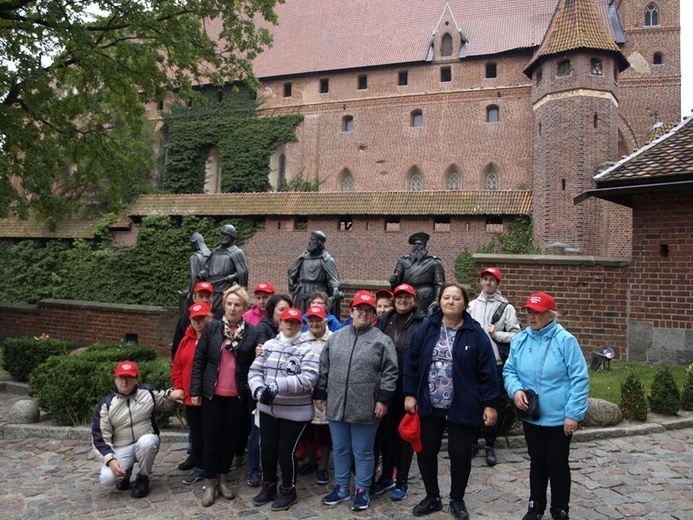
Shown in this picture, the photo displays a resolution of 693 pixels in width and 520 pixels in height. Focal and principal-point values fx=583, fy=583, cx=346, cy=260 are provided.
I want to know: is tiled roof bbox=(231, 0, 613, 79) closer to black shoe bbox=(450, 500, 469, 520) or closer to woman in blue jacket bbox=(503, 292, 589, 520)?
woman in blue jacket bbox=(503, 292, 589, 520)

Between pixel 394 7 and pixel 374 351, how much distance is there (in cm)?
3507

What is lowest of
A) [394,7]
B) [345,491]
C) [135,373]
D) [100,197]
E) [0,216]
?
[345,491]

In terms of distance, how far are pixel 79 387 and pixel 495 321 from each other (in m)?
4.79

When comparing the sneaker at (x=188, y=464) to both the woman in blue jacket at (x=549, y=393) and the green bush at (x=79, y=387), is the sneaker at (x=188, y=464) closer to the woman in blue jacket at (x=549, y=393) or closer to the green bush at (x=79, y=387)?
the green bush at (x=79, y=387)

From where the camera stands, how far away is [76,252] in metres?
24.6

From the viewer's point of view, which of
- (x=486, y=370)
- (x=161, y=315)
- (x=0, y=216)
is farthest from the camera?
(x=161, y=315)

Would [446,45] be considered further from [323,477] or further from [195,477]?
[195,477]

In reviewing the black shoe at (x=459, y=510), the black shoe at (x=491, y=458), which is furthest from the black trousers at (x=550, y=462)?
the black shoe at (x=491, y=458)

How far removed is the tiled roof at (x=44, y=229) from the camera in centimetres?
2485

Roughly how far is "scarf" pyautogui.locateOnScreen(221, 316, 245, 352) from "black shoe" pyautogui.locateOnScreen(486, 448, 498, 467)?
102 inches

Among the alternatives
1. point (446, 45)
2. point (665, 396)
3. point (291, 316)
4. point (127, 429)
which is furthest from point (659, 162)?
point (446, 45)

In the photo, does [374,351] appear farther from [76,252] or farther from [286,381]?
[76,252]

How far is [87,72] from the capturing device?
33.9 ft

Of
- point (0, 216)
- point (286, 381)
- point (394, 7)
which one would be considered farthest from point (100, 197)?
point (286, 381)
